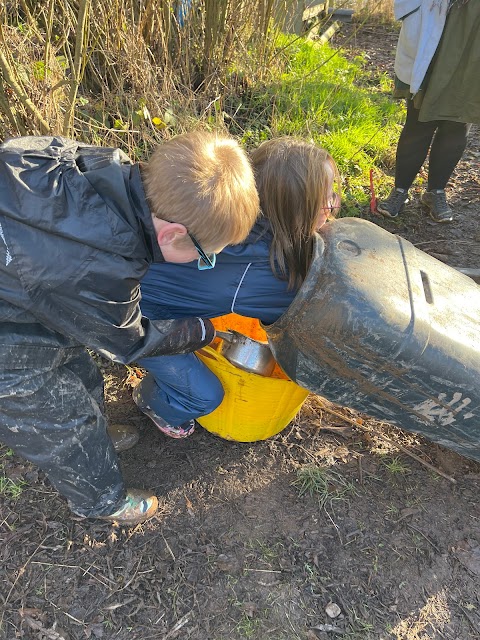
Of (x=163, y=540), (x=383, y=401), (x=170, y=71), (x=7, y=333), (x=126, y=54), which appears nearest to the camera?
(x=7, y=333)

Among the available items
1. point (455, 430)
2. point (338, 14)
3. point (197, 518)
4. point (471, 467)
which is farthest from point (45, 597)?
point (338, 14)

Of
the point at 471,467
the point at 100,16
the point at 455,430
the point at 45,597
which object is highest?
the point at 100,16

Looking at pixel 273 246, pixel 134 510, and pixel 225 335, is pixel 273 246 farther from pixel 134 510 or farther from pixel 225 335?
pixel 134 510

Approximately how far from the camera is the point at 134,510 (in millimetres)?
1817

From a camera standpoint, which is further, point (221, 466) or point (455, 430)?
point (221, 466)

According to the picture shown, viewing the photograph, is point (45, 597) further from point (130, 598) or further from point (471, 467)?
point (471, 467)

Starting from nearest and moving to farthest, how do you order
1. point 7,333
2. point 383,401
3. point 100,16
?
1. point 7,333
2. point 383,401
3. point 100,16

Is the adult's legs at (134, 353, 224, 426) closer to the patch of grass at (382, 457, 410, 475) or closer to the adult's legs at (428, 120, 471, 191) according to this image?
the patch of grass at (382, 457, 410, 475)

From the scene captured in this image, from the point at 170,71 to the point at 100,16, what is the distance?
60 centimetres

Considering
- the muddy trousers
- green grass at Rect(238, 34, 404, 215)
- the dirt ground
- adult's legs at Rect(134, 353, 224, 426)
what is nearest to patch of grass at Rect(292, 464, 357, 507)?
the dirt ground

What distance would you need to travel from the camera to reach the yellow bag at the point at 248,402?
73.3 inches

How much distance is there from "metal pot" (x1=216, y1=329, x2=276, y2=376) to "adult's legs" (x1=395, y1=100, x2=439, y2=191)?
186cm

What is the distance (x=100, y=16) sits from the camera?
107 inches

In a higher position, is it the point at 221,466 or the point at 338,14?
the point at 338,14
